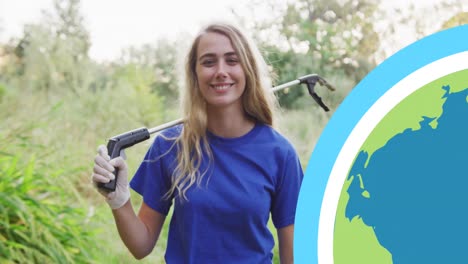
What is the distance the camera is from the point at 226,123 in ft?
6.81

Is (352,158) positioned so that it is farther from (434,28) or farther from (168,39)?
(168,39)

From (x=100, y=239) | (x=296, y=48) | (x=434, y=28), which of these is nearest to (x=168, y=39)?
(x=296, y=48)

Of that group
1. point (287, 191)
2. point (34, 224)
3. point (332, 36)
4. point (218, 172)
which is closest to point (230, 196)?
point (218, 172)

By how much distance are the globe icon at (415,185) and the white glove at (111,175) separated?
668 millimetres

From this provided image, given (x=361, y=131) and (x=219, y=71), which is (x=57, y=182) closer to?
(x=219, y=71)

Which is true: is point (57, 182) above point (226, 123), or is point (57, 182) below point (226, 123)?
below

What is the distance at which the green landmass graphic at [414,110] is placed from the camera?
6.56 feet

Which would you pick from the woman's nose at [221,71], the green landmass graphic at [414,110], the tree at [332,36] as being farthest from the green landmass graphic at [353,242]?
the tree at [332,36]

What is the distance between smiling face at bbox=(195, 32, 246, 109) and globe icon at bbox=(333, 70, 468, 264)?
1.45 ft

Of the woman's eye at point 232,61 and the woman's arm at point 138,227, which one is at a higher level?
the woman's eye at point 232,61

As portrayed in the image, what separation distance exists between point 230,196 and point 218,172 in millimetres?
93

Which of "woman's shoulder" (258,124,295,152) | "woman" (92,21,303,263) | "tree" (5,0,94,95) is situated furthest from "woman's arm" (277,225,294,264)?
"tree" (5,0,94,95)

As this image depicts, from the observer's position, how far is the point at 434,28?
22.2ft

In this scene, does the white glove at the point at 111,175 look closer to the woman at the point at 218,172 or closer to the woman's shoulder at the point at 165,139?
the woman at the point at 218,172
